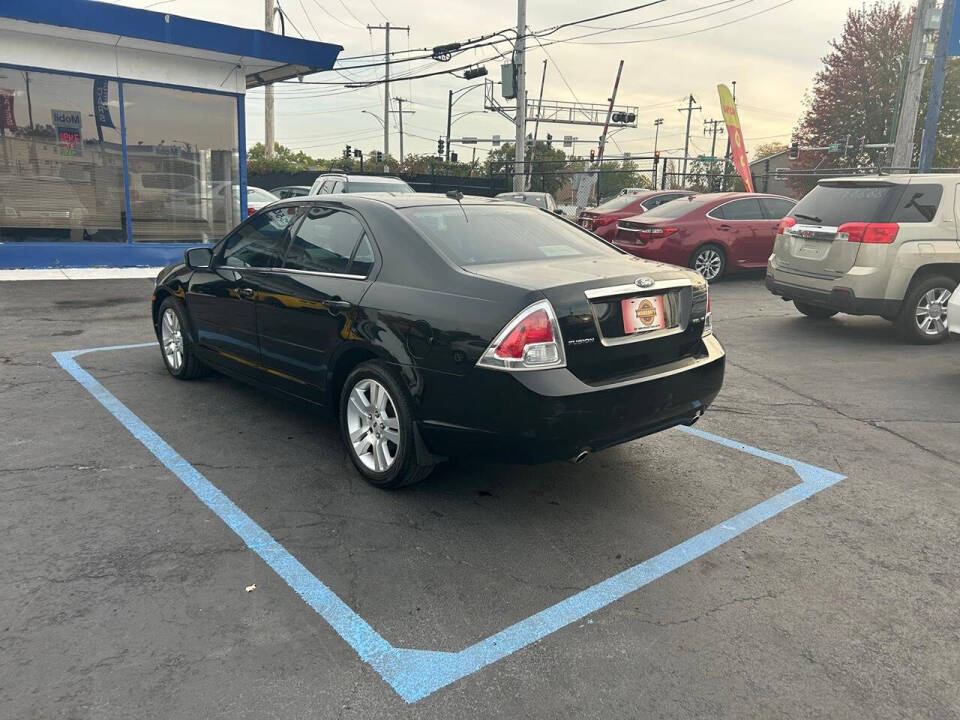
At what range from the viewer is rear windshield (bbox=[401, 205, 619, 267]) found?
4.04 metres

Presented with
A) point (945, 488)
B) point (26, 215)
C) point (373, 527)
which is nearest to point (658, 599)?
point (373, 527)

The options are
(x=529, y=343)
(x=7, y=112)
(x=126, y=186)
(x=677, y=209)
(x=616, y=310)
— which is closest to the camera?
(x=529, y=343)

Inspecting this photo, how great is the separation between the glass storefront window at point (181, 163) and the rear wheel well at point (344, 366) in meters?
11.0

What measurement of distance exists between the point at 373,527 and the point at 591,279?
1633mm

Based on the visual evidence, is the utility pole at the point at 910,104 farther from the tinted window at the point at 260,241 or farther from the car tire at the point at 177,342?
the car tire at the point at 177,342

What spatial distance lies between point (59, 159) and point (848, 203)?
12676mm

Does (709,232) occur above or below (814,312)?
above

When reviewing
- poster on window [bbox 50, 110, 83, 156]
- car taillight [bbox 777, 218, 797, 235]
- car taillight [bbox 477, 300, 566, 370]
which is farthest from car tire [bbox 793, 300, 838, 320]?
poster on window [bbox 50, 110, 83, 156]

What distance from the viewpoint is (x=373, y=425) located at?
13.3 feet

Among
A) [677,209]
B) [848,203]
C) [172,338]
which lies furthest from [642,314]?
[677,209]

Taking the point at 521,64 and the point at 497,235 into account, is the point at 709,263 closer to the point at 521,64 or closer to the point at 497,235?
the point at 497,235

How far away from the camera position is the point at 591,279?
366cm

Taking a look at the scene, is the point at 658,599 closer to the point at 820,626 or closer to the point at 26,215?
the point at 820,626

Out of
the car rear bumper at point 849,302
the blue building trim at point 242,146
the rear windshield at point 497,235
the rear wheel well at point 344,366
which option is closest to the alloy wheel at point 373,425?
the rear wheel well at point 344,366
